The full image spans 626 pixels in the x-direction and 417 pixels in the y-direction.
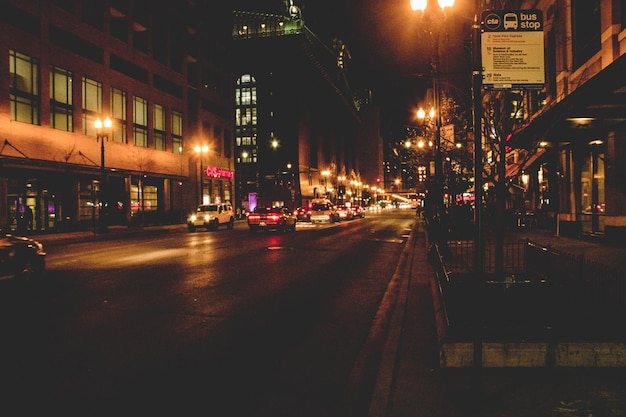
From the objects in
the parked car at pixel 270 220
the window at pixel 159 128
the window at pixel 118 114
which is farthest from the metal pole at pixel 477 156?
the window at pixel 159 128

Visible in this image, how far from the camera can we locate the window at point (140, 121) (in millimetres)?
44000

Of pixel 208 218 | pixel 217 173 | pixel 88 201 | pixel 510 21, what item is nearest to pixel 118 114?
pixel 88 201

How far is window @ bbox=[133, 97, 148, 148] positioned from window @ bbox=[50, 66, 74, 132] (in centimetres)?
827

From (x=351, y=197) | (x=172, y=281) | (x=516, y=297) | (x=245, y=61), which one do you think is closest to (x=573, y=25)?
(x=516, y=297)

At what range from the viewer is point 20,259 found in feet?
35.7

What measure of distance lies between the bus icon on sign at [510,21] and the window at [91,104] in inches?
1453

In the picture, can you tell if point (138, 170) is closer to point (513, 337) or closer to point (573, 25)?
point (573, 25)

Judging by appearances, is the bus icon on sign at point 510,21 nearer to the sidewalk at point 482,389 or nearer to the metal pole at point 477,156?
the metal pole at point 477,156

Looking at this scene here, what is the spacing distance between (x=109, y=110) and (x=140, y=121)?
520 cm

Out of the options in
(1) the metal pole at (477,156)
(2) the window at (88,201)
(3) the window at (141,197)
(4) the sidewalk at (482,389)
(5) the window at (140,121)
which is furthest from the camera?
(5) the window at (140,121)

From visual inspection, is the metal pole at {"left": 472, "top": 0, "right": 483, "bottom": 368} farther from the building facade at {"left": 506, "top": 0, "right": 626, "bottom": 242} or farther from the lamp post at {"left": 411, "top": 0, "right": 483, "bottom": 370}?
the building facade at {"left": 506, "top": 0, "right": 626, "bottom": 242}

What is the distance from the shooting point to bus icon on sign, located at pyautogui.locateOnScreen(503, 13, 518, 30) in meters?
5.70

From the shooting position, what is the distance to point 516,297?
7.86 metres

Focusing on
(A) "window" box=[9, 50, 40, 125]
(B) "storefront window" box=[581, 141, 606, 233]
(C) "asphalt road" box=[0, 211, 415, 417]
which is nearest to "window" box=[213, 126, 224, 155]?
(A) "window" box=[9, 50, 40, 125]
